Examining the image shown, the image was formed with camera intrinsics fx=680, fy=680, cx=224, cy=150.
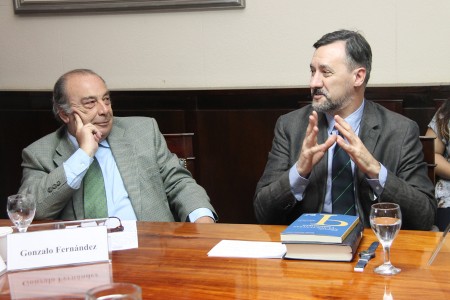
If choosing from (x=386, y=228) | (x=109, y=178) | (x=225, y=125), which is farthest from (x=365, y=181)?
(x=225, y=125)

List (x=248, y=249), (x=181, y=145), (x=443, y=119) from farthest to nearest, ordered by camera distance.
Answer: (x=443, y=119) < (x=181, y=145) < (x=248, y=249)

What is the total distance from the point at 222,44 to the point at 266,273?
255cm

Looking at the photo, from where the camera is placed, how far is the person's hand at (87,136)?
2908 mm

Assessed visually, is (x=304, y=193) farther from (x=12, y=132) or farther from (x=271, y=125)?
(x=12, y=132)

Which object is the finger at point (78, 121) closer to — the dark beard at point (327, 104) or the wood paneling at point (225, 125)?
the dark beard at point (327, 104)

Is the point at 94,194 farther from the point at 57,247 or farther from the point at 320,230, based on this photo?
the point at 320,230

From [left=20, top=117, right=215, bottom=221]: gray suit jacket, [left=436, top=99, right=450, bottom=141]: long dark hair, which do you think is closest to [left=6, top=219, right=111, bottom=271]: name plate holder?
[left=20, top=117, right=215, bottom=221]: gray suit jacket

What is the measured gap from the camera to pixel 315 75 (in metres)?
2.88

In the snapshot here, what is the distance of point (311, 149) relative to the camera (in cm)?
260

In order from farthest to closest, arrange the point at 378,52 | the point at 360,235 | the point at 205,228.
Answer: the point at 378,52 < the point at 205,228 < the point at 360,235

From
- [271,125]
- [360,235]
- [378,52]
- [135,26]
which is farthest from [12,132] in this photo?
[360,235]

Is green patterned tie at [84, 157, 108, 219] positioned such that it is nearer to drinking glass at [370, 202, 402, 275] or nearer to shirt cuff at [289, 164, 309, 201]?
shirt cuff at [289, 164, 309, 201]

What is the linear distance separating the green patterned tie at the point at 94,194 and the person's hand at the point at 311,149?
0.88m

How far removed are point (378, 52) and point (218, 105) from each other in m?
1.02
